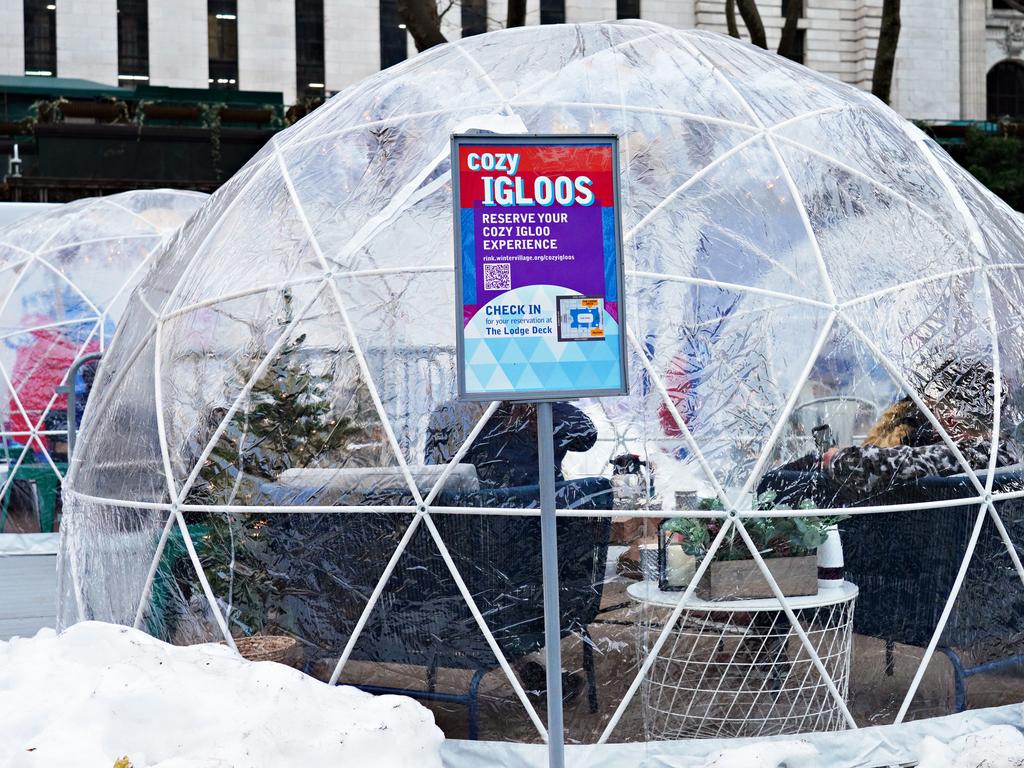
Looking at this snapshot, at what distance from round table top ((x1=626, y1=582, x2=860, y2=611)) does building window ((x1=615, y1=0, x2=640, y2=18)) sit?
35.2m

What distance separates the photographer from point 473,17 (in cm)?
3656

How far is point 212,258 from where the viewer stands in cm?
611

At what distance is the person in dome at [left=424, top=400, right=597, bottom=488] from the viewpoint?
5078 millimetres

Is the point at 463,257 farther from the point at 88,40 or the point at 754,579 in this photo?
the point at 88,40

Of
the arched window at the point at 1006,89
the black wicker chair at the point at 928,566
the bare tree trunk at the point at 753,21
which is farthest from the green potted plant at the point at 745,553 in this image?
the arched window at the point at 1006,89

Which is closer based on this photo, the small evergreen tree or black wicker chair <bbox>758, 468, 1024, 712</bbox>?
black wicker chair <bbox>758, 468, 1024, 712</bbox>

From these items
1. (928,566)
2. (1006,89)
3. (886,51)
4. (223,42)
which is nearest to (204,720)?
(928,566)

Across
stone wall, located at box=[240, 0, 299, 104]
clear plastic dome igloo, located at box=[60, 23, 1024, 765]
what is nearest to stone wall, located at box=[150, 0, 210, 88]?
stone wall, located at box=[240, 0, 299, 104]

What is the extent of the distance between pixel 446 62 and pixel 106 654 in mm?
3265

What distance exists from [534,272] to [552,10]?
35315 mm

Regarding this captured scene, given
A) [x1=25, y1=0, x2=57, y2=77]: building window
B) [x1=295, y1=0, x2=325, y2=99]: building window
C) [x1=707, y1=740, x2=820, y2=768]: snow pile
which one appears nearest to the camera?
[x1=707, y1=740, x2=820, y2=768]: snow pile

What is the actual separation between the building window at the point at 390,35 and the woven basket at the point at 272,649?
112ft

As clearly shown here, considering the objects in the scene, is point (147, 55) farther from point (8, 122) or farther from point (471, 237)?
point (471, 237)

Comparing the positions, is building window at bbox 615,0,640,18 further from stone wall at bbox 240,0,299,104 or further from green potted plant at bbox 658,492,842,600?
green potted plant at bbox 658,492,842,600
